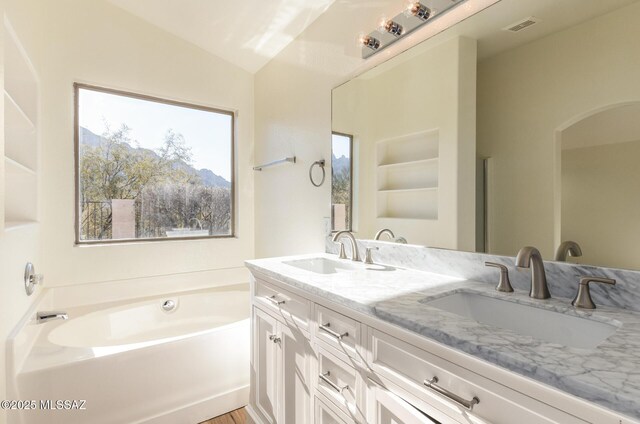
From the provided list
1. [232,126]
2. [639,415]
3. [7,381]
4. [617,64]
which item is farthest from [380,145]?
[7,381]

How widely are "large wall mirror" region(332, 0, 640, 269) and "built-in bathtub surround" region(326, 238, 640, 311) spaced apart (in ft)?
0.11

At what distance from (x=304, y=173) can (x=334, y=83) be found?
68cm

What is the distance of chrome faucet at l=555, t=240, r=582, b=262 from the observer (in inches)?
43.6

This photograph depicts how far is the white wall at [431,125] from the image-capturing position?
143 cm

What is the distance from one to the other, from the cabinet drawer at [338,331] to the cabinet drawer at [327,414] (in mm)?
232

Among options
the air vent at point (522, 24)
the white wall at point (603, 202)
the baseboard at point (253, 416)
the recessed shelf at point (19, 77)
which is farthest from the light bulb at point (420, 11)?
the baseboard at point (253, 416)

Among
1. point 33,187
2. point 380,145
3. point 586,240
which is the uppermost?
point 380,145

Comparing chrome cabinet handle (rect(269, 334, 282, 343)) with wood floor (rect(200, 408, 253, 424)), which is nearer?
chrome cabinet handle (rect(269, 334, 282, 343))

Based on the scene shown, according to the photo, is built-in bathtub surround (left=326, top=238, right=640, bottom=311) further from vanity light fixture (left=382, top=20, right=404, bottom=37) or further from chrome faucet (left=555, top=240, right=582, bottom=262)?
vanity light fixture (left=382, top=20, right=404, bottom=37)

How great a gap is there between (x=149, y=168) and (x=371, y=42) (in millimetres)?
2123

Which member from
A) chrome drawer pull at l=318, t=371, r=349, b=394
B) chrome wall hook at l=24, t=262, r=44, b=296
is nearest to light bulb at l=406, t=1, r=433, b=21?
chrome drawer pull at l=318, t=371, r=349, b=394

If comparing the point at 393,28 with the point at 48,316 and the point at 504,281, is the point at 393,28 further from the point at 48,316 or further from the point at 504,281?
the point at 48,316

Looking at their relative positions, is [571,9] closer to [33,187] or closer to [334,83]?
[334,83]

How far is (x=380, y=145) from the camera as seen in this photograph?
1883mm
